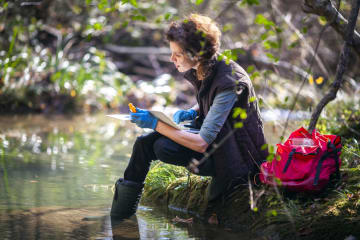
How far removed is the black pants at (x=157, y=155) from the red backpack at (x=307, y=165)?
1.42ft

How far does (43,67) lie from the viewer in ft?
31.2

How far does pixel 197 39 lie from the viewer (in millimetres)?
3223

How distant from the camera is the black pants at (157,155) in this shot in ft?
10.7

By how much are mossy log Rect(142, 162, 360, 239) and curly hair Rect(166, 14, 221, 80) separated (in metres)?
0.87

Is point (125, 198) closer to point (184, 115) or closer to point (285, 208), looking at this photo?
point (184, 115)

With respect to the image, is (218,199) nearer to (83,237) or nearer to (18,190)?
(83,237)

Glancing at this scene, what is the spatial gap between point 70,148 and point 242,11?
866 cm

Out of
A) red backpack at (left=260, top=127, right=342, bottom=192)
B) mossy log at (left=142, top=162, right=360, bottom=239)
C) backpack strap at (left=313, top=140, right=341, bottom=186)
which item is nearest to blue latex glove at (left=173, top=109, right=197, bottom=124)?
mossy log at (left=142, top=162, right=360, bottom=239)

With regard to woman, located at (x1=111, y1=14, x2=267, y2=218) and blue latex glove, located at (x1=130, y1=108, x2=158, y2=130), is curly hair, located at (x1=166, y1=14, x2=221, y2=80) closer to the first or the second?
woman, located at (x1=111, y1=14, x2=267, y2=218)

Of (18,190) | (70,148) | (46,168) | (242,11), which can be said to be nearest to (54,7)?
(242,11)

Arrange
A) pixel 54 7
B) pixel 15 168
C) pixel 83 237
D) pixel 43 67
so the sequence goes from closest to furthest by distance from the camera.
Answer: pixel 83 237, pixel 15 168, pixel 43 67, pixel 54 7

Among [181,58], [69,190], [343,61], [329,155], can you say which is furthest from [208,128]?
[69,190]

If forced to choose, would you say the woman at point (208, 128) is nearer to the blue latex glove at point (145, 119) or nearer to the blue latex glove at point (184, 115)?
the blue latex glove at point (145, 119)

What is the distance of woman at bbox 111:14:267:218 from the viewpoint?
10.3 feet
